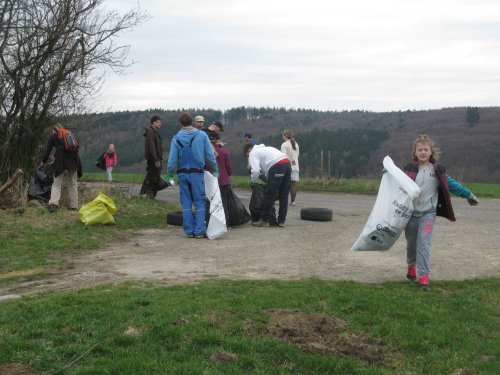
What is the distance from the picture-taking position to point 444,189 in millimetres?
7238

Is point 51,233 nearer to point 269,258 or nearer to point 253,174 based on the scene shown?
point 253,174

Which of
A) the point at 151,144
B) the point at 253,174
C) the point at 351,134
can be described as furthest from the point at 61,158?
the point at 351,134

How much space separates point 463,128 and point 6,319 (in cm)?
9732

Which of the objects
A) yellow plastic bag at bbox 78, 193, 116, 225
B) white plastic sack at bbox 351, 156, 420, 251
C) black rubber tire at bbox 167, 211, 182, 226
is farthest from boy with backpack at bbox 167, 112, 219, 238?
white plastic sack at bbox 351, 156, 420, 251

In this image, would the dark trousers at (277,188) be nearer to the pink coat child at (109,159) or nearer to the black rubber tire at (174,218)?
the black rubber tire at (174,218)

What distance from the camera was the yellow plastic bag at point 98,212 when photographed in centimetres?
1198

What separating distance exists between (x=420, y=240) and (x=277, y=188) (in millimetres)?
5172

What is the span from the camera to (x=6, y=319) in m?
5.64

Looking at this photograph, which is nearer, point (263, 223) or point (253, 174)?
point (253, 174)

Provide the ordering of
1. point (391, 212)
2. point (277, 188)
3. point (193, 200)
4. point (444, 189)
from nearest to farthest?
point (444, 189)
point (391, 212)
point (193, 200)
point (277, 188)

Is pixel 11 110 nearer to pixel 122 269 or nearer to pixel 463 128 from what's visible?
pixel 122 269

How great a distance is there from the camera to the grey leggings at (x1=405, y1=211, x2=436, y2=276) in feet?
23.5

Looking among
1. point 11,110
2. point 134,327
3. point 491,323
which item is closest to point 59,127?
point 11,110

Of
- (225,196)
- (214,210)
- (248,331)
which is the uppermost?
(225,196)
